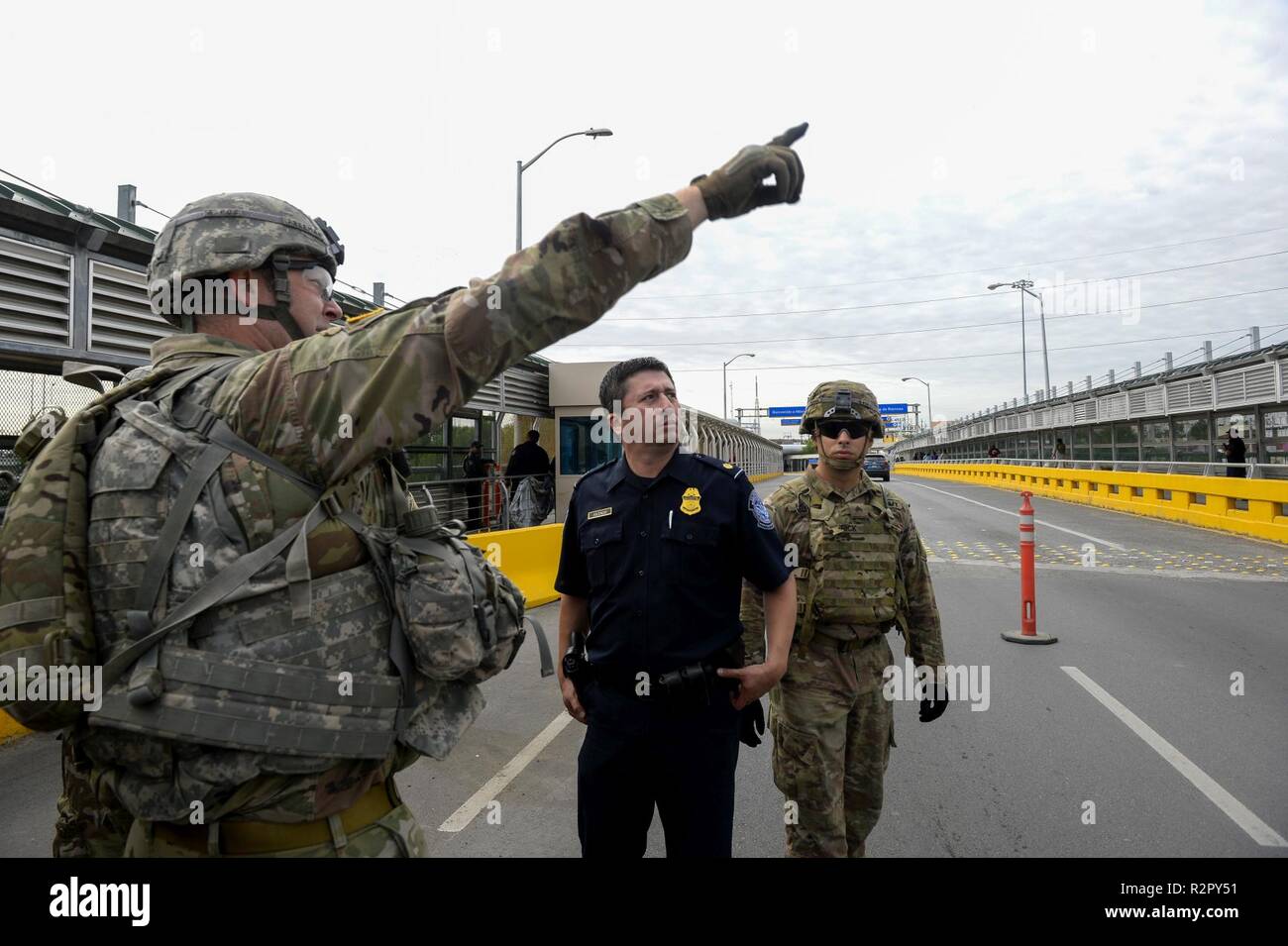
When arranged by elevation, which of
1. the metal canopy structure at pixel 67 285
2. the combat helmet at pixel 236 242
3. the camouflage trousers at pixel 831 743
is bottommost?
the camouflage trousers at pixel 831 743

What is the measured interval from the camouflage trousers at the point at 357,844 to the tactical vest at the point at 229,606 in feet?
0.64

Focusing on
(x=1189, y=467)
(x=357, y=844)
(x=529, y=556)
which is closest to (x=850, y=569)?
(x=357, y=844)

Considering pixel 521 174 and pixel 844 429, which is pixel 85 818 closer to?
pixel 844 429

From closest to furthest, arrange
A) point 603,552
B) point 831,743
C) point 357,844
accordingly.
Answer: point 357,844
point 603,552
point 831,743

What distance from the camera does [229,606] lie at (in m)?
1.42

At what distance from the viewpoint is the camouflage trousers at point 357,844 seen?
4.88 feet

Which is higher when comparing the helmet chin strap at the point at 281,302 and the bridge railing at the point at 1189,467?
the helmet chin strap at the point at 281,302

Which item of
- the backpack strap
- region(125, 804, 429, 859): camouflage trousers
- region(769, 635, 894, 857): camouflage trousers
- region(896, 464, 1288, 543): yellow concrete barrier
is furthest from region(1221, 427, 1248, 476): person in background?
the backpack strap

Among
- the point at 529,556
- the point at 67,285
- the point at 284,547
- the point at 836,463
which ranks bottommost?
the point at 529,556

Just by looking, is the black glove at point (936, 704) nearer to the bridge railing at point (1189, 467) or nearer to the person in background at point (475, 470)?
the person in background at point (475, 470)

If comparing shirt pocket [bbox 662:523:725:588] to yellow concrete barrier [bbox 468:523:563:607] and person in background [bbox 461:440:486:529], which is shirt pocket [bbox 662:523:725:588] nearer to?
yellow concrete barrier [bbox 468:523:563:607]

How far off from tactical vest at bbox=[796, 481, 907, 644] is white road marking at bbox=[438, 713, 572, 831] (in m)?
1.94

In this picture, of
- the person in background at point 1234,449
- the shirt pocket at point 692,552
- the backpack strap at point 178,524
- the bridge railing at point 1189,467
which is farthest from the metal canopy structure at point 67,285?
the person in background at point 1234,449

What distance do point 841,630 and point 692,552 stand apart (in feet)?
2.95
